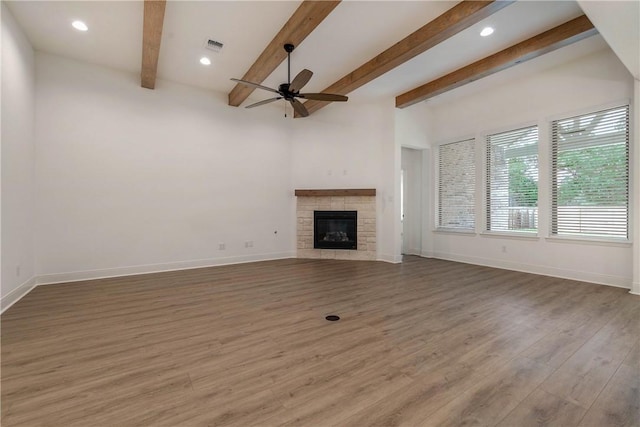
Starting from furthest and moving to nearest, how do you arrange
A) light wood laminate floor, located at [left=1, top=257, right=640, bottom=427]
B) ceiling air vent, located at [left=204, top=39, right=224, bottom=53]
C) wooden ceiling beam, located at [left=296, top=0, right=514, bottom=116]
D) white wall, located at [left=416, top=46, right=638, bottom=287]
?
1. white wall, located at [left=416, top=46, right=638, bottom=287]
2. ceiling air vent, located at [left=204, top=39, right=224, bottom=53]
3. wooden ceiling beam, located at [left=296, top=0, right=514, bottom=116]
4. light wood laminate floor, located at [left=1, top=257, right=640, bottom=427]

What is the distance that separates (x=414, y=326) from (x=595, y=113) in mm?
4525

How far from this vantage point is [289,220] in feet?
20.8

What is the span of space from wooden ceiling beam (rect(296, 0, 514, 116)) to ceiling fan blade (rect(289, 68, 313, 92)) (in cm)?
130

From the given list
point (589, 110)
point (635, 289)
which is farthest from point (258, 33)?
point (635, 289)

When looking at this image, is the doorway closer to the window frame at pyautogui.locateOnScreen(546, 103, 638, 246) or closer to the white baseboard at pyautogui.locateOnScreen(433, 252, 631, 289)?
the white baseboard at pyautogui.locateOnScreen(433, 252, 631, 289)

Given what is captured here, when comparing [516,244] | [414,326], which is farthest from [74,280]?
[516,244]

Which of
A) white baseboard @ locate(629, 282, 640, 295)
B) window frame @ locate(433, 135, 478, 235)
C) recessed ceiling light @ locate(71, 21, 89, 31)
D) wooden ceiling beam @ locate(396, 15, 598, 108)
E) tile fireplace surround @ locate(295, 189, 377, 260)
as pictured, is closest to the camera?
wooden ceiling beam @ locate(396, 15, 598, 108)

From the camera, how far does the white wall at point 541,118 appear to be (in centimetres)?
404

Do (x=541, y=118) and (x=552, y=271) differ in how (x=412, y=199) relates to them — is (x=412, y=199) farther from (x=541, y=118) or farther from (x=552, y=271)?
(x=552, y=271)

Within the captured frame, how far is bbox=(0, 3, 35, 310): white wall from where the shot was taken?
3055mm

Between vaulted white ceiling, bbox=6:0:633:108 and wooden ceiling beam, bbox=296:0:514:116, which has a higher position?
vaulted white ceiling, bbox=6:0:633:108

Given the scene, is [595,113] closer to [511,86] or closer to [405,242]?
[511,86]

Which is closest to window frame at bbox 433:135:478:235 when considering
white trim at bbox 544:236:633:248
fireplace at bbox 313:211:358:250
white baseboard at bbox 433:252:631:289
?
white baseboard at bbox 433:252:631:289

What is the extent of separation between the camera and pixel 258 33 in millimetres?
3602
